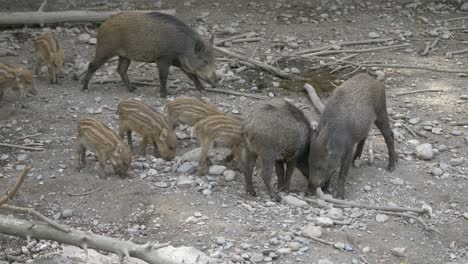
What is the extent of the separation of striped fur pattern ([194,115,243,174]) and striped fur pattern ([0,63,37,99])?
258 centimetres

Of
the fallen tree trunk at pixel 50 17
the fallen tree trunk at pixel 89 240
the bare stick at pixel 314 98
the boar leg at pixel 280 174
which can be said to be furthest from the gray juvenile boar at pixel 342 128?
the fallen tree trunk at pixel 50 17

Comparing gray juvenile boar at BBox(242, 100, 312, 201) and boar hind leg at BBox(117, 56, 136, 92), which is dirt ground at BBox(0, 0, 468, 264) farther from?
gray juvenile boar at BBox(242, 100, 312, 201)

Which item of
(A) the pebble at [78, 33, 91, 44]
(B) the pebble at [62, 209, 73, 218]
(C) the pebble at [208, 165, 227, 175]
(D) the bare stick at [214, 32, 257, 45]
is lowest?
(A) the pebble at [78, 33, 91, 44]

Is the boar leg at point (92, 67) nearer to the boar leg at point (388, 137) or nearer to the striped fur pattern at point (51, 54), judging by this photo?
the striped fur pattern at point (51, 54)

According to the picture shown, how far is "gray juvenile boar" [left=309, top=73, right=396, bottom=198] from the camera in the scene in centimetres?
746

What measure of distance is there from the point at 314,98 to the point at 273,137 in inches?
93.5

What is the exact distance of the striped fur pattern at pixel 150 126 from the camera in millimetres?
8086

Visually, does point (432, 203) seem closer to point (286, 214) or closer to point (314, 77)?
point (286, 214)

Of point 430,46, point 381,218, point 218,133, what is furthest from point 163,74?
point 430,46

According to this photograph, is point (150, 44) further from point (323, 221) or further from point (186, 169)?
point (323, 221)

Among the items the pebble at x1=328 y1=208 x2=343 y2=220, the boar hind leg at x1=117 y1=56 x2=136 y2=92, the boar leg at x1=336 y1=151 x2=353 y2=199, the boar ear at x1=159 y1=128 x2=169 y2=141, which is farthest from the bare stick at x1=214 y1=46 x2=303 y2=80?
the pebble at x1=328 y1=208 x2=343 y2=220

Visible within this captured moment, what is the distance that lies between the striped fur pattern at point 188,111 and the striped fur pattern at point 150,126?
10.8 inches

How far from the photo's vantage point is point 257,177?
795cm

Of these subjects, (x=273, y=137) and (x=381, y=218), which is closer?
(x=381, y=218)
